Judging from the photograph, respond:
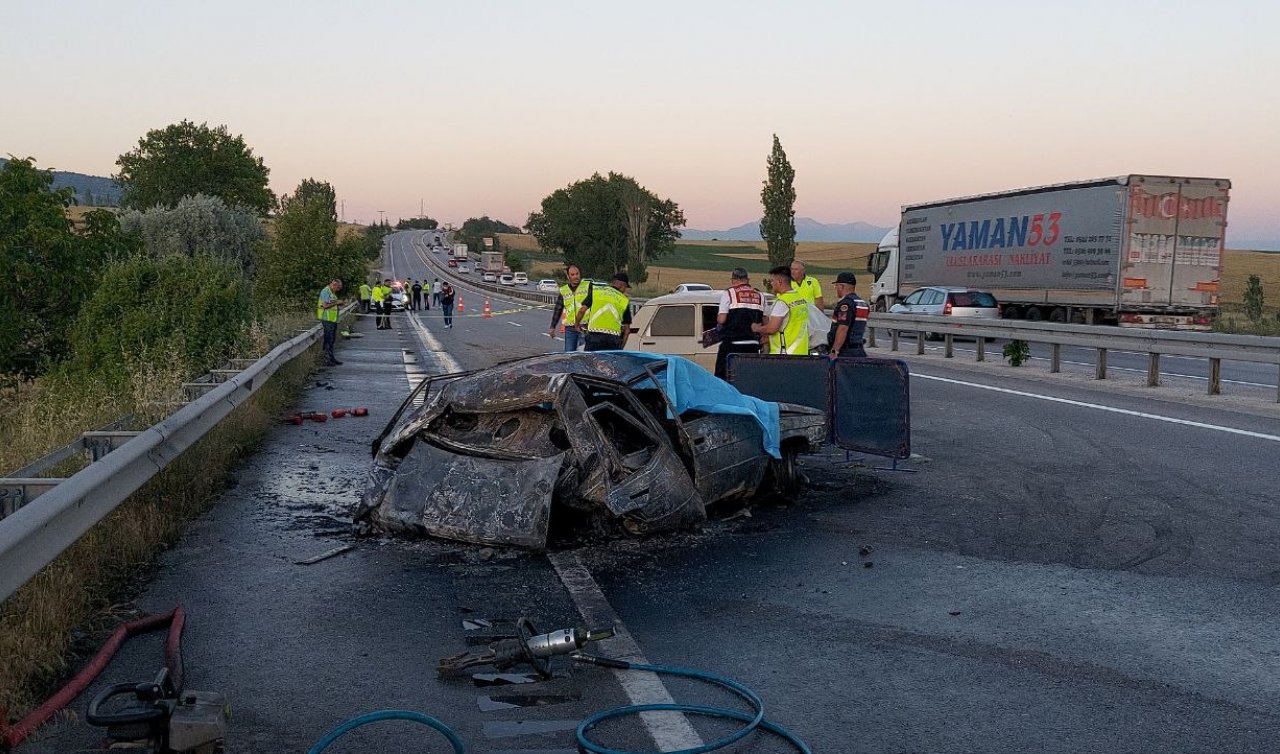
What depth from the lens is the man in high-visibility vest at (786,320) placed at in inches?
480

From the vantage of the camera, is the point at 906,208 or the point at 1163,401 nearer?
the point at 1163,401

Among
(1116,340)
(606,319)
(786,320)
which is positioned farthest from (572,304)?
(1116,340)

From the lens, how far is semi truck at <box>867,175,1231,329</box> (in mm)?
27719

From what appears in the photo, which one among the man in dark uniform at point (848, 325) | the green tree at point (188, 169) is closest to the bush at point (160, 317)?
the man in dark uniform at point (848, 325)

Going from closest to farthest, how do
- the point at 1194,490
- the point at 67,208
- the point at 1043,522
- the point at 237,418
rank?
the point at 1043,522 < the point at 1194,490 < the point at 237,418 < the point at 67,208

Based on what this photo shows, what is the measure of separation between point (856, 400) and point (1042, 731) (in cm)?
604

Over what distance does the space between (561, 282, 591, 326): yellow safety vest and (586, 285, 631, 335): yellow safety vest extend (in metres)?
0.24

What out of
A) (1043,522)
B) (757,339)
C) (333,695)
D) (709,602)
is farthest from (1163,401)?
(333,695)

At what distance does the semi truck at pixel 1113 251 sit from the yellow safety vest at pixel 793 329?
1774cm

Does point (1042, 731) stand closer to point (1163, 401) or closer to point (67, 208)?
point (1163, 401)

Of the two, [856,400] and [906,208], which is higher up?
[906,208]

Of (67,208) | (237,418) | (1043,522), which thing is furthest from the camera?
(67,208)

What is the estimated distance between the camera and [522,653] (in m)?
4.71

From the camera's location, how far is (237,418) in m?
11.3
